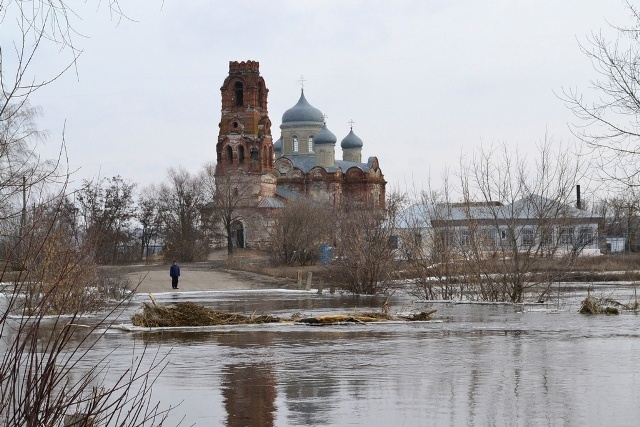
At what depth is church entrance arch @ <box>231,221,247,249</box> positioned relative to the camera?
86.3 metres

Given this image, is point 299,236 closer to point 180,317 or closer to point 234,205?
point 234,205

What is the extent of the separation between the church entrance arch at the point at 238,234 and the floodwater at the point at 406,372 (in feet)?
195

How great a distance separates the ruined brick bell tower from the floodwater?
61.9m

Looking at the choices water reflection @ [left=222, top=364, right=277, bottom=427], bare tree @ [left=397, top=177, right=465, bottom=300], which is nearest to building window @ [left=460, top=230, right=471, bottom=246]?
bare tree @ [left=397, top=177, right=465, bottom=300]

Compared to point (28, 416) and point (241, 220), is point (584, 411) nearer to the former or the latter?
point (28, 416)

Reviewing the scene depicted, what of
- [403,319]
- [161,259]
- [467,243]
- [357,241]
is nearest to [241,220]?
[161,259]

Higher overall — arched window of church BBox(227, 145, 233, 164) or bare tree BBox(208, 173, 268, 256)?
arched window of church BBox(227, 145, 233, 164)

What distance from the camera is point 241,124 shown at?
3492 inches

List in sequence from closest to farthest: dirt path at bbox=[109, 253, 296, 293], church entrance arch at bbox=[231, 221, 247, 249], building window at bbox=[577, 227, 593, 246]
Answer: building window at bbox=[577, 227, 593, 246], dirt path at bbox=[109, 253, 296, 293], church entrance arch at bbox=[231, 221, 247, 249]

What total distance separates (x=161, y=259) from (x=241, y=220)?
8481 millimetres

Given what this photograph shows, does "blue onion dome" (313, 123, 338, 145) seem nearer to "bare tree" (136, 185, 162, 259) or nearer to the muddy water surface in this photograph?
"bare tree" (136, 185, 162, 259)

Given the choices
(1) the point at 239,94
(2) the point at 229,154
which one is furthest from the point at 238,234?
(1) the point at 239,94

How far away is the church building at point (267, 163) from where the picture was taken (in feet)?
285

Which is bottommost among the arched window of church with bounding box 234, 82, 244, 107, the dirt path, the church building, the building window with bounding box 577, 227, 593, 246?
the dirt path
